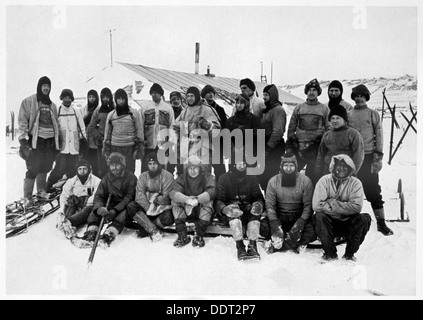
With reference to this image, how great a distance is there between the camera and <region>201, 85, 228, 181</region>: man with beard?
3.77m

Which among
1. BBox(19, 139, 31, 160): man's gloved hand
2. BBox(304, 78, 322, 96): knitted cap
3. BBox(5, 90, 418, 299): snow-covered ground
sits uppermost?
BBox(304, 78, 322, 96): knitted cap

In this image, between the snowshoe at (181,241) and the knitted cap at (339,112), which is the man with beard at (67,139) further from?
the knitted cap at (339,112)

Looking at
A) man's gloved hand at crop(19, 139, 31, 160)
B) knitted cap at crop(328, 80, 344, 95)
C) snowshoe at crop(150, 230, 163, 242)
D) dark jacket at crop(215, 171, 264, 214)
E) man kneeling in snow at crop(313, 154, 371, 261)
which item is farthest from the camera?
man's gloved hand at crop(19, 139, 31, 160)

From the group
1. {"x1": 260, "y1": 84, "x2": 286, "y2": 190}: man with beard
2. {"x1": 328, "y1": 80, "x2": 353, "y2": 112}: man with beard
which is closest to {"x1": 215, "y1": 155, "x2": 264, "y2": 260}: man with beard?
{"x1": 260, "y1": 84, "x2": 286, "y2": 190}: man with beard

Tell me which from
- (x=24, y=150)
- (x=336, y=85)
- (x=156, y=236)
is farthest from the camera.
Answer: (x=24, y=150)

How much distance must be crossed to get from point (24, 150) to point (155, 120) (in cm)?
130

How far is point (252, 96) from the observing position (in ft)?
12.5

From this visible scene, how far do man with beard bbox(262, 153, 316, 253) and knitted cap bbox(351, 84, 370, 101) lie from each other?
2.89ft

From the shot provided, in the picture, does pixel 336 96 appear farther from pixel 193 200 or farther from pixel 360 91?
pixel 193 200

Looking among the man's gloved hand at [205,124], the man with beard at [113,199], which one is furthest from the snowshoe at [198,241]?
the man's gloved hand at [205,124]

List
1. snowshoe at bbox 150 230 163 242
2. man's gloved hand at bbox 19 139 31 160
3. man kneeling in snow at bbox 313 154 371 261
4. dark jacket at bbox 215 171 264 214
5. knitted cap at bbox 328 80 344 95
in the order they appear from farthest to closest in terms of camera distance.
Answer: man's gloved hand at bbox 19 139 31 160 → knitted cap at bbox 328 80 344 95 → snowshoe at bbox 150 230 163 242 → dark jacket at bbox 215 171 264 214 → man kneeling in snow at bbox 313 154 371 261

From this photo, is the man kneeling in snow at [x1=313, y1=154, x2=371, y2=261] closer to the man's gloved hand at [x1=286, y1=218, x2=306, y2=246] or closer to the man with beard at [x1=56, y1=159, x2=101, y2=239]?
the man's gloved hand at [x1=286, y1=218, x2=306, y2=246]

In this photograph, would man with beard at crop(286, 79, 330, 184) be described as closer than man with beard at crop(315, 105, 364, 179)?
No

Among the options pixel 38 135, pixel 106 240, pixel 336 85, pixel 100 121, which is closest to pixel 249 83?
pixel 336 85
